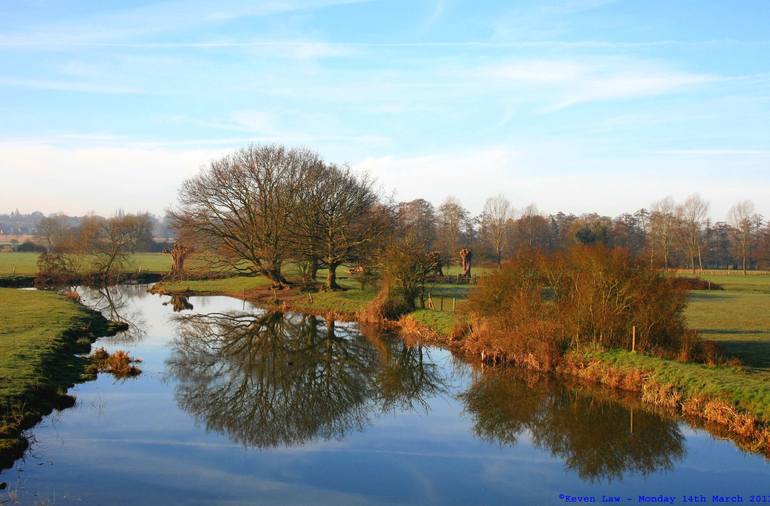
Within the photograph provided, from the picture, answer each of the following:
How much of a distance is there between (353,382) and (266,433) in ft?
21.3

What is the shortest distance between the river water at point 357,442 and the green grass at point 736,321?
6.75 metres

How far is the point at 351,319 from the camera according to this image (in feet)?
122

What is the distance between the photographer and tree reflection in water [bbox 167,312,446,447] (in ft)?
56.2

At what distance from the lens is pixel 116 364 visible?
72.5 ft

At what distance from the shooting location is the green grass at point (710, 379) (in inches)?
611

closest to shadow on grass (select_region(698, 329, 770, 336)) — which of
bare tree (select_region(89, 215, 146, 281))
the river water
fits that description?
the river water

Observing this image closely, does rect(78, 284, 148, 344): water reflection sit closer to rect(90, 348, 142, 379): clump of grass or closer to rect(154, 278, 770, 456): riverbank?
rect(90, 348, 142, 379): clump of grass

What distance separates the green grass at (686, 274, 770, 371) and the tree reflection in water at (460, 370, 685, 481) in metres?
5.83

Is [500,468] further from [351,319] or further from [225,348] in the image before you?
[351,319]

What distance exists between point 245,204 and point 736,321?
32.5 m

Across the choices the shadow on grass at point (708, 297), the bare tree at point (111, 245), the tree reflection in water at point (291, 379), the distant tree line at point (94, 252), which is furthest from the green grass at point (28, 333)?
the shadow on grass at point (708, 297)

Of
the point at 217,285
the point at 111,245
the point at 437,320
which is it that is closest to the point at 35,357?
the point at 437,320

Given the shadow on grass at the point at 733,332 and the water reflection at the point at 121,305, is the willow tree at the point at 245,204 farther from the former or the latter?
the shadow on grass at the point at 733,332

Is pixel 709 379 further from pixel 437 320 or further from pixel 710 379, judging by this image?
pixel 437 320
